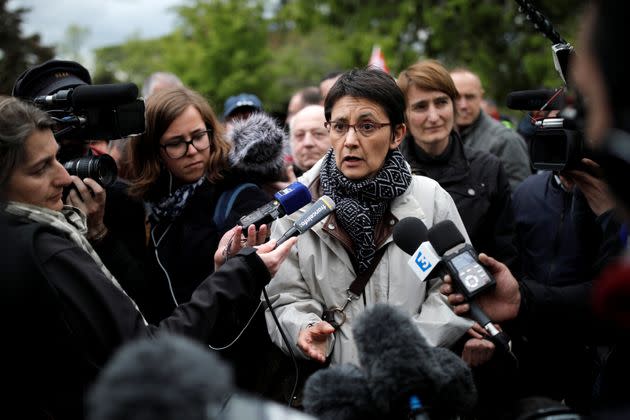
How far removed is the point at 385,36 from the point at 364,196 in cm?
1345

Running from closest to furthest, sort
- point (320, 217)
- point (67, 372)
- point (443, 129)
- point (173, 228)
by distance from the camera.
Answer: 1. point (67, 372)
2. point (320, 217)
3. point (173, 228)
4. point (443, 129)

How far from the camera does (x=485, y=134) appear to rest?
5832 mm

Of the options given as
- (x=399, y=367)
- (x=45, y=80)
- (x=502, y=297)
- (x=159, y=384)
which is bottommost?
(x=502, y=297)

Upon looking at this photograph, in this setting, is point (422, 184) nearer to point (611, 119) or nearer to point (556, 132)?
point (556, 132)

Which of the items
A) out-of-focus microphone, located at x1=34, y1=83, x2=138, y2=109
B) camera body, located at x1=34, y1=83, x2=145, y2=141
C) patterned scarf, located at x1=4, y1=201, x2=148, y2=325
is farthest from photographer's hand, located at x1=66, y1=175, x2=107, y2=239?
patterned scarf, located at x1=4, y1=201, x2=148, y2=325

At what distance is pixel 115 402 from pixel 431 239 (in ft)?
4.44

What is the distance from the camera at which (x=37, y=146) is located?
2514mm

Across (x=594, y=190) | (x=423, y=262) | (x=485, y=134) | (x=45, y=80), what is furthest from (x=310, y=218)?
(x=485, y=134)

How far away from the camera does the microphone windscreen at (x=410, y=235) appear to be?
2.46 meters

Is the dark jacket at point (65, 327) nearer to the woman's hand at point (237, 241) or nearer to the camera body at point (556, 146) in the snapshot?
the woman's hand at point (237, 241)

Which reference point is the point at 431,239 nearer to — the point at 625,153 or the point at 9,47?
the point at 625,153

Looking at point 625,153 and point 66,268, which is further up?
point 625,153

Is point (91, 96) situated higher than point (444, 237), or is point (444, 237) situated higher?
point (91, 96)

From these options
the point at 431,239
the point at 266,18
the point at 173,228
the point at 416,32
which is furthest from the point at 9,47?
the point at 431,239
